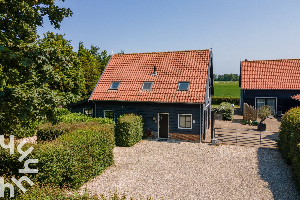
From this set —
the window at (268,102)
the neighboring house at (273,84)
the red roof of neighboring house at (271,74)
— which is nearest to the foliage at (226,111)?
the neighboring house at (273,84)

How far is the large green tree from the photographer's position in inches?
317

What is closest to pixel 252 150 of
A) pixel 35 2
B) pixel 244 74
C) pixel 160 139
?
pixel 160 139

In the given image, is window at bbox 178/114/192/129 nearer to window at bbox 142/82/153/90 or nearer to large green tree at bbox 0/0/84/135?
window at bbox 142/82/153/90

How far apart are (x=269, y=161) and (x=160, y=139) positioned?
775cm

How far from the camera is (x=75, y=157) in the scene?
935 cm

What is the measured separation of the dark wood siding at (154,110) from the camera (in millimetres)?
16422

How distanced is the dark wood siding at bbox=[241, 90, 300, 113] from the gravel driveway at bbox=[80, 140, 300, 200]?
14675 mm

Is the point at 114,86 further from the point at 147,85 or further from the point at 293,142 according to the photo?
the point at 293,142

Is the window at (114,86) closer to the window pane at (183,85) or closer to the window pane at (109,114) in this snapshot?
the window pane at (109,114)

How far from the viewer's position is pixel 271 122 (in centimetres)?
2431

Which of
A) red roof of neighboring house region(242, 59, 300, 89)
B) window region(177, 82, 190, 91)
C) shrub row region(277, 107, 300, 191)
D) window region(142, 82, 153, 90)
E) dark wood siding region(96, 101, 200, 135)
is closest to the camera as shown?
shrub row region(277, 107, 300, 191)

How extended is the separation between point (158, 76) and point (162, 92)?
78.7 inches

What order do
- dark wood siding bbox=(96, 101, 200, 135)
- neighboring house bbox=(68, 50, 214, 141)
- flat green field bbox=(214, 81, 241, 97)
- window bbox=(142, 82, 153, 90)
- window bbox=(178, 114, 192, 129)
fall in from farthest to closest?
flat green field bbox=(214, 81, 241, 97), window bbox=(142, 82, 153, 90), window bbox=(178, 114, 192, 129), neighboring house bbox=(68, 50, 214, 141), dark wood siding bbox=(96, 101, 200, 135)

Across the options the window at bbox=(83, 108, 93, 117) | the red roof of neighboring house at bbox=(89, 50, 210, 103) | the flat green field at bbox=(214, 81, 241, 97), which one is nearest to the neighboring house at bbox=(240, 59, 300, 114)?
the red roof of neighboring house at bbox=(89, 50, 210, 103)
